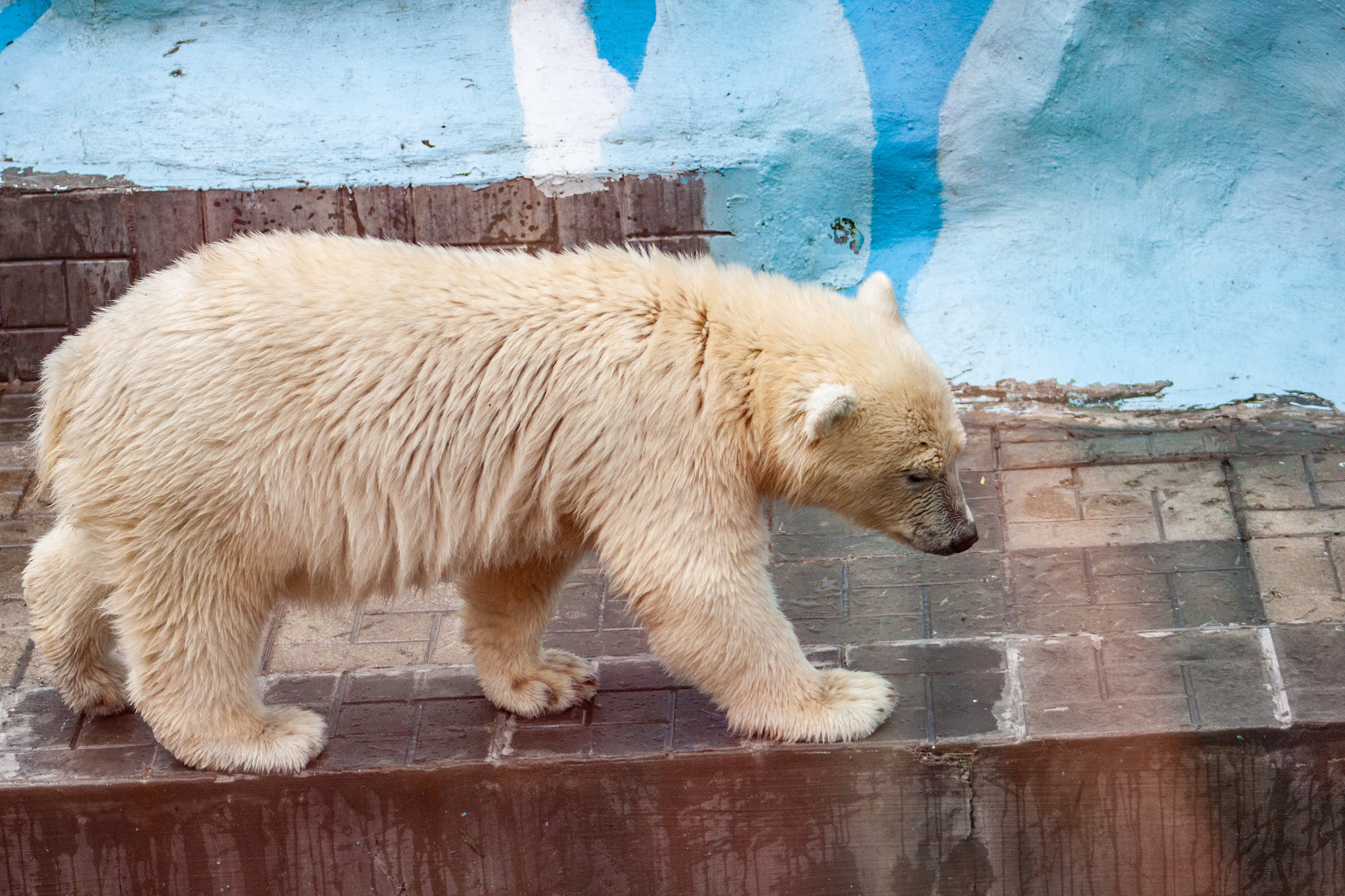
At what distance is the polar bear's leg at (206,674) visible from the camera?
3.12 m

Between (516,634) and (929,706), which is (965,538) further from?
(516,634)

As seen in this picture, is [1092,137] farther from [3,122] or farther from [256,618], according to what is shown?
[3,122]

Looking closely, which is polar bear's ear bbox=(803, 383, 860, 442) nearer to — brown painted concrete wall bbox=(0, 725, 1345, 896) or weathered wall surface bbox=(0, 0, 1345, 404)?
brown painted concrete wall bbox=(0, 725, 1345, 896)

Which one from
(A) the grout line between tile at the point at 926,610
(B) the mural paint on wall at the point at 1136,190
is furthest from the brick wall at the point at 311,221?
(A) the grout line between tile at the point at 926,610

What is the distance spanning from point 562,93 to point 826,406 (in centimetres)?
332

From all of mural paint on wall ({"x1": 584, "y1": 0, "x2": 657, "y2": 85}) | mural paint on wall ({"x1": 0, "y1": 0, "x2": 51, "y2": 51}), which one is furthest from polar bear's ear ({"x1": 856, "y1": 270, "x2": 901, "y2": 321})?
mural paint on wall ({"x1": 0, "y1": 0, "x2": 51, "y2": 51})

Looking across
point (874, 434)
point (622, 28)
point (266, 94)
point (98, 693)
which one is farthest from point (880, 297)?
point (266, 94)

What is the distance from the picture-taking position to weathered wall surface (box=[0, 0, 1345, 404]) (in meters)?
5.64

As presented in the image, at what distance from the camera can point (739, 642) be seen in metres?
3.19

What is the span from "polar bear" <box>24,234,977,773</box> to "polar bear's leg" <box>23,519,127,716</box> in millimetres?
276

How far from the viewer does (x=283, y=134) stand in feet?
18.9

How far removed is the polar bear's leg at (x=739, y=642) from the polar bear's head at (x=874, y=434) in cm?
26

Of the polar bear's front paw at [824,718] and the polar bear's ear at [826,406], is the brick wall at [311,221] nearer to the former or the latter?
the polar bear's ear at [826,406]

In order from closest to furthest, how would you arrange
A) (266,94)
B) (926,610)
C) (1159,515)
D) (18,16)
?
(926,610)
(1159,515)
(266,94)
(18,16)
